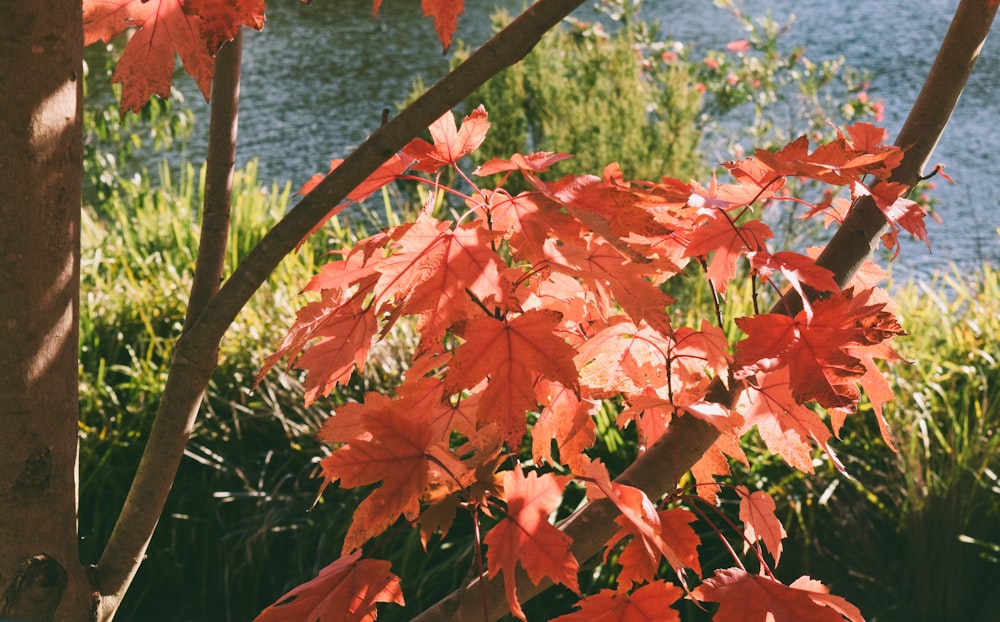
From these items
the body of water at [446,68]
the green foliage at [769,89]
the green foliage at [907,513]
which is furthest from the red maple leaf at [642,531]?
the body of water at [446,68]

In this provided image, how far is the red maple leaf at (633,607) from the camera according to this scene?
0.80m

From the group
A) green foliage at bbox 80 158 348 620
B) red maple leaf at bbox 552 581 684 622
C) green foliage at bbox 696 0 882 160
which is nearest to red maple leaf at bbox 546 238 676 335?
red maple leaf at bbox 552 581 684 622

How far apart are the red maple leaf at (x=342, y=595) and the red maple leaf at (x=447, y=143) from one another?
1.25 ft

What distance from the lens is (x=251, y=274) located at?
0.77 meters

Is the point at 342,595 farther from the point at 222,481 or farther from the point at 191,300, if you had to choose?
the point at 222,481

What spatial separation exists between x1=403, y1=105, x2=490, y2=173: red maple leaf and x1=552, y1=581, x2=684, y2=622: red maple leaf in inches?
17.0

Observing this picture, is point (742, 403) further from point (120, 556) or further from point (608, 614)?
point (120, 556)

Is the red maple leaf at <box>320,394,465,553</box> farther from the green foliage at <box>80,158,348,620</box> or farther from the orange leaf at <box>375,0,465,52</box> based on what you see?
the green foliage at <box>80,158,348,620</box>

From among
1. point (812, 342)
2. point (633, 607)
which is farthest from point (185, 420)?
point (812, 342)

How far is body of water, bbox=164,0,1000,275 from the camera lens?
652 centimetres

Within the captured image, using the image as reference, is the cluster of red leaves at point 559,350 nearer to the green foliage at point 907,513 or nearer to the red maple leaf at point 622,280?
the red maple leaf at point 622,280

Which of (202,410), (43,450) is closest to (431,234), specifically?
(43,450)

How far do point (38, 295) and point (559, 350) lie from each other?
443mm

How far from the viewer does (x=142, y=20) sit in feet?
3.02
